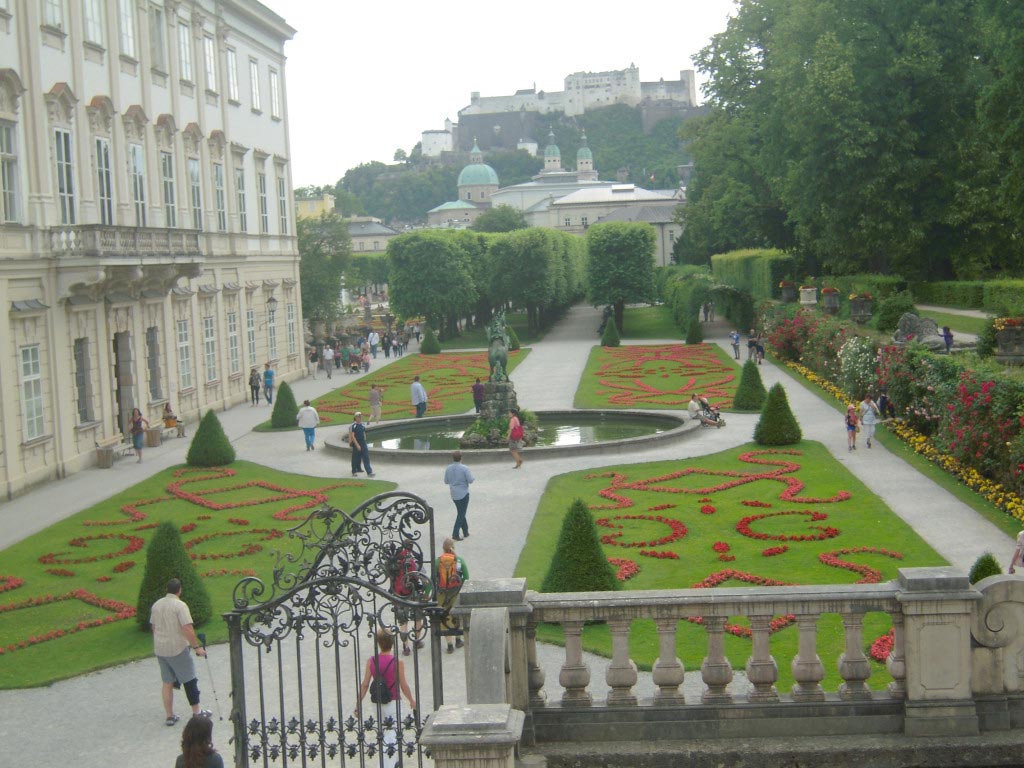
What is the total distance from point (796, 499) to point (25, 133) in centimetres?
1767

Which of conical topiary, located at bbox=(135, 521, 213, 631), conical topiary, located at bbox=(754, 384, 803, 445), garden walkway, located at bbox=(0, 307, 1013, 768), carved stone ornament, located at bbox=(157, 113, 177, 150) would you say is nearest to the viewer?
garden walkway, located at bbox=(0, 307, 1013, 768)

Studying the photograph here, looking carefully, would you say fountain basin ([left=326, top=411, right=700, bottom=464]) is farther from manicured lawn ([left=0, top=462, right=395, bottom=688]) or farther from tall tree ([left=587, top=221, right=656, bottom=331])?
tall tree ([left=587, top=221, right=656, bottom=331])

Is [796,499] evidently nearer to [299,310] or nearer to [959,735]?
[959,735]

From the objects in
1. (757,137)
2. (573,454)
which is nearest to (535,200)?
(757,137)

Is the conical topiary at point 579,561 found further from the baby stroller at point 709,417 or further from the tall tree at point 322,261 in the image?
the tall tree at point 322,261

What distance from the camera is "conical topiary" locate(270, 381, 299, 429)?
34.7 m

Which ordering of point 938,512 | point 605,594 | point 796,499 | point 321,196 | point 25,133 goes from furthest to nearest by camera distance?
1. point 321,196
2. point 25,133
3. point 796,499
4. point 938,512
5. point 605,594

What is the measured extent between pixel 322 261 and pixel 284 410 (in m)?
32.6

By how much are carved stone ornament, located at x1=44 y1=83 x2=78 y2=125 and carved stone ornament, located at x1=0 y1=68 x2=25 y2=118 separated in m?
1.18

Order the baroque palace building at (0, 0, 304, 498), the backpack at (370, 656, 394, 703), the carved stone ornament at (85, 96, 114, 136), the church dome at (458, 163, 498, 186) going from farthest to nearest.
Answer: the church dome at (458, 163, 498, 186) → the carved stone ornament at (85, 96, 114, 136) → the baroque palace building at (0, 0, 304, 498) → the backpack at (370, 656, 394, 703)

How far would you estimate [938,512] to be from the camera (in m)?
19.8

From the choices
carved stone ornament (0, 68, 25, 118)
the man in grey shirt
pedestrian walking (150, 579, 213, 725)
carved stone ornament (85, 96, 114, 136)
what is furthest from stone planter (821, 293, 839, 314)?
pedestrian walking (150, 579, 213, 725)

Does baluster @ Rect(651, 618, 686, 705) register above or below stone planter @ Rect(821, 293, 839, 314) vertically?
below

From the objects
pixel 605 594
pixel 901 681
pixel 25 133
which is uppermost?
pixel 25 133
